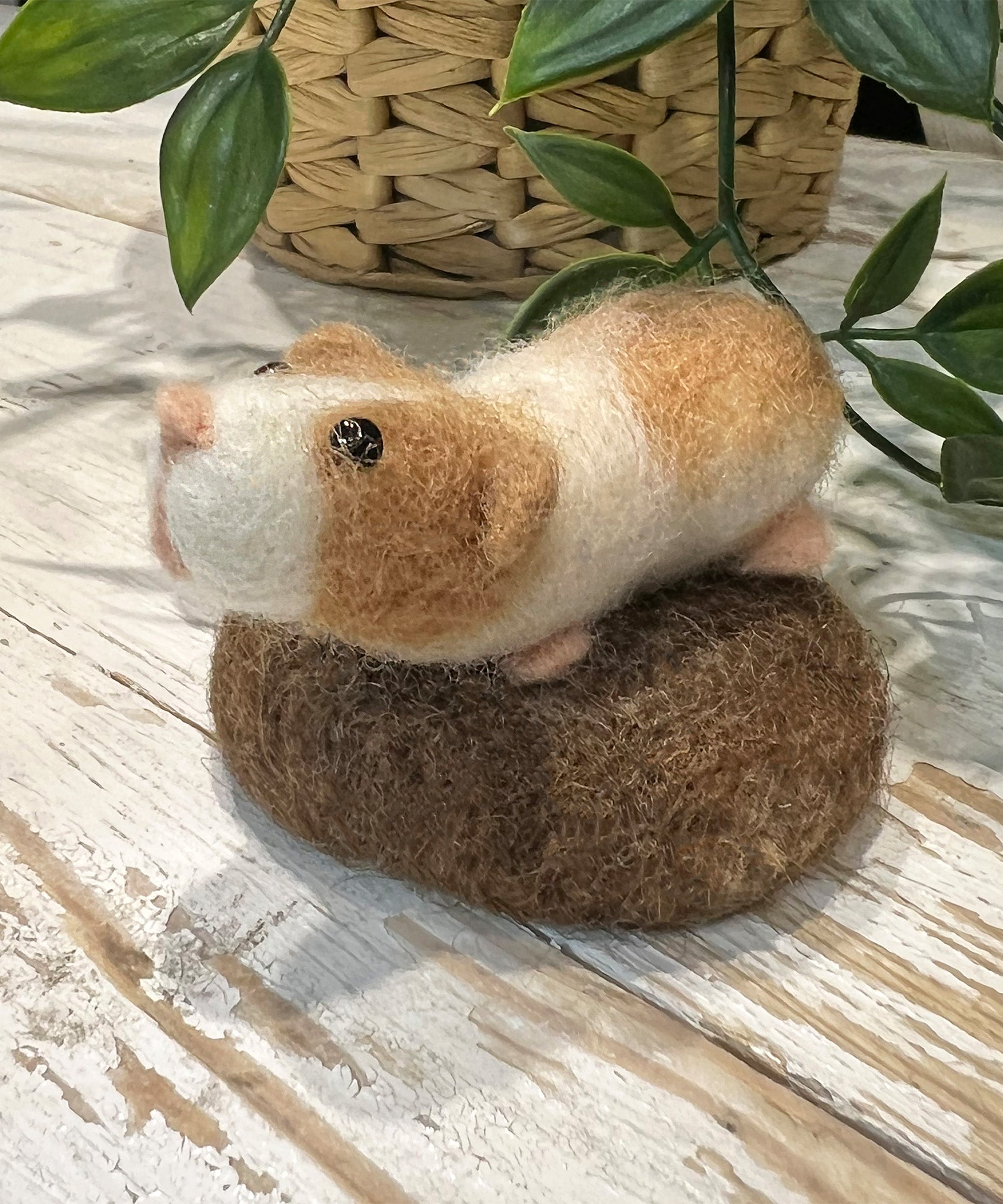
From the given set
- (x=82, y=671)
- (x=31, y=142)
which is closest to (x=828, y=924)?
(x=82, y=671)

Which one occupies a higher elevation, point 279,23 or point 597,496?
point 279,23

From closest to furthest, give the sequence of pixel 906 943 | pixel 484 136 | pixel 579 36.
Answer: pixel 579 36
pixel 906 943
pixel 484 136

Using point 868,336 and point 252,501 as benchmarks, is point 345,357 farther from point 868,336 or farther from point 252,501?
point 868,336

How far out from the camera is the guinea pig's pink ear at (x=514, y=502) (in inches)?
12.0

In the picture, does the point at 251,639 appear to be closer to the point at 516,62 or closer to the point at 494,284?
the point at 516,62

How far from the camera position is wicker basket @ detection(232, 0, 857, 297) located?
604 mm

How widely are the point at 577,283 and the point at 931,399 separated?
0.14 metres

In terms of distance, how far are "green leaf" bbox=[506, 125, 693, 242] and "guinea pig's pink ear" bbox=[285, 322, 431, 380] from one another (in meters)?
0.10

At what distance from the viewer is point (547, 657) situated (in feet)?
1.17

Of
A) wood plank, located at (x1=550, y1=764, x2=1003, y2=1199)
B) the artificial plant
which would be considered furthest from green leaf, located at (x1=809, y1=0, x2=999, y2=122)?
wood plank, located at (x1=550, y1=764, x2=1003, y2=1199)

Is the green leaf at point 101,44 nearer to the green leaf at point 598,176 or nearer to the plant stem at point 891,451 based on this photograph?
the green leaf at point 598,176

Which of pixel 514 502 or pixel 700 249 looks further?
pixel 700 249

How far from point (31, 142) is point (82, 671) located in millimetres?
749

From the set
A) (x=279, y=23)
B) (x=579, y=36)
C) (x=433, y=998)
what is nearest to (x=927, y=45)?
(x=579, y=36)
